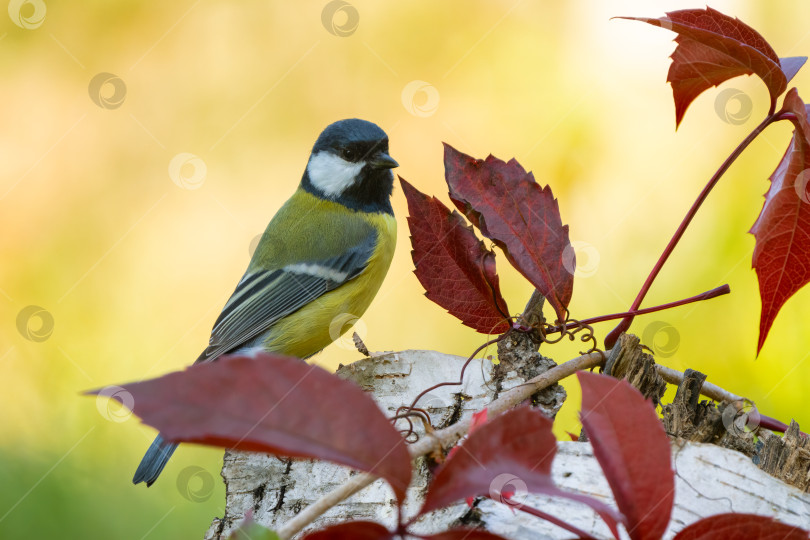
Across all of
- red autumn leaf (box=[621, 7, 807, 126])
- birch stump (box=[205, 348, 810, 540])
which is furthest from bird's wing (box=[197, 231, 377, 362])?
red autumn leaf (box=[621, 7, 807, 126])

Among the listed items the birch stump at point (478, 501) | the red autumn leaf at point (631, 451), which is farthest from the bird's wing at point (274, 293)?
the red autumn leaf at point (631, 451)

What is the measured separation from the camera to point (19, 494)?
5.38 ft

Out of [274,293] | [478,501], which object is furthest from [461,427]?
[274,293]

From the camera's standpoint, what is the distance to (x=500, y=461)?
0.34m

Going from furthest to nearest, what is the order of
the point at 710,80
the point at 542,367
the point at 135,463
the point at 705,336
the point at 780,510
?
the point at 135,463
the point at 705,336
the point at 542,367
the point at 710,80
the point at 780,510

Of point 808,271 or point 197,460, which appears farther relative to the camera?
point 197,460

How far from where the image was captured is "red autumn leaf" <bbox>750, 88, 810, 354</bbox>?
26.8 inches

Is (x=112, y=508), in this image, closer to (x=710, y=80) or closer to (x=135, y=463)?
(x=135, y=463)

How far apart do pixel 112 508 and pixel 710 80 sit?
159cm

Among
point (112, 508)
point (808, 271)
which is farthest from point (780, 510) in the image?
point (112, 508)

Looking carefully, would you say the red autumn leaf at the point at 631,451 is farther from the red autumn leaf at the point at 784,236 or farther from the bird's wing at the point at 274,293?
the bird's wing at the point at 274,293

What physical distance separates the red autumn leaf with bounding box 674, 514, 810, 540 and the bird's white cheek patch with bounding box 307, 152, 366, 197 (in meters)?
1.50

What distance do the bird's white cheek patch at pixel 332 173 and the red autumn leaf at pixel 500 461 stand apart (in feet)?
4.89

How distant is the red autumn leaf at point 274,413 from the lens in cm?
28
